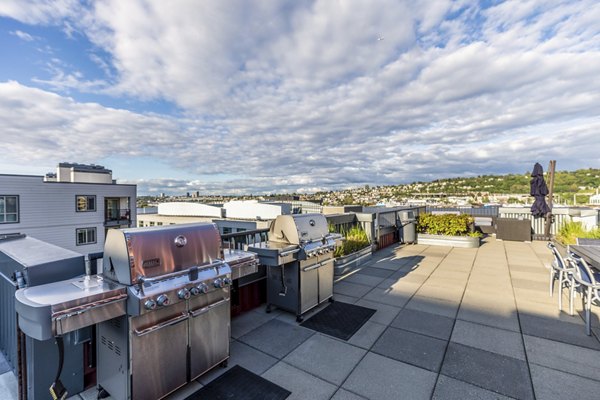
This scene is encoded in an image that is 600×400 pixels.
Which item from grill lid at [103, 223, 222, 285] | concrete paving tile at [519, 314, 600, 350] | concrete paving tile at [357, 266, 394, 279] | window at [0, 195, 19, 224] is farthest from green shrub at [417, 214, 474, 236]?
window at [0, 195, 19, 224]

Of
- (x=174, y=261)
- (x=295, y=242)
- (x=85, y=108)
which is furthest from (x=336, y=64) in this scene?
(x=85, y=108)

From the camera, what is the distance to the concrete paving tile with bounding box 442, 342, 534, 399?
7.46 feet

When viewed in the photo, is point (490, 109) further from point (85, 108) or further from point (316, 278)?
point (85, 108)

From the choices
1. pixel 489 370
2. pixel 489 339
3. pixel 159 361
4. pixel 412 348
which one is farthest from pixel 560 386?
pixel 159 361

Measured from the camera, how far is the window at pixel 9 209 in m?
16.7

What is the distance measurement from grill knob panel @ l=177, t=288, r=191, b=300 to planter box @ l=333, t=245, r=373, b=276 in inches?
155

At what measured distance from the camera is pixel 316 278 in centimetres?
394

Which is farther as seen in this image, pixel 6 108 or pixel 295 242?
pixel 6 108

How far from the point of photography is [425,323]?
11.7ft

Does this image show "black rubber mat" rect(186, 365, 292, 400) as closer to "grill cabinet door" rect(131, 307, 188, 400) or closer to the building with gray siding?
"grill cabinet door" rect(131, 307, 188, 400)

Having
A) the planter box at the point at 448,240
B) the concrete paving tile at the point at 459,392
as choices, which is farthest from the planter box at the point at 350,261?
the planter box at the point at 448,240

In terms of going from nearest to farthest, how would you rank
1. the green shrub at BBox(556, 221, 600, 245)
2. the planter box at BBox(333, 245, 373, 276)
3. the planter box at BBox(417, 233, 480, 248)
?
1. the planter box at BBox(333, 245, 373, 276)
2. the green shrub at BBox(556, 221, 600, 245)
3. the planter box at BBox(417, 233, 480, 248)

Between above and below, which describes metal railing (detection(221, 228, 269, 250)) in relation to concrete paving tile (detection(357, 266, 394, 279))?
above

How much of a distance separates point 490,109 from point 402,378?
15199 mm
